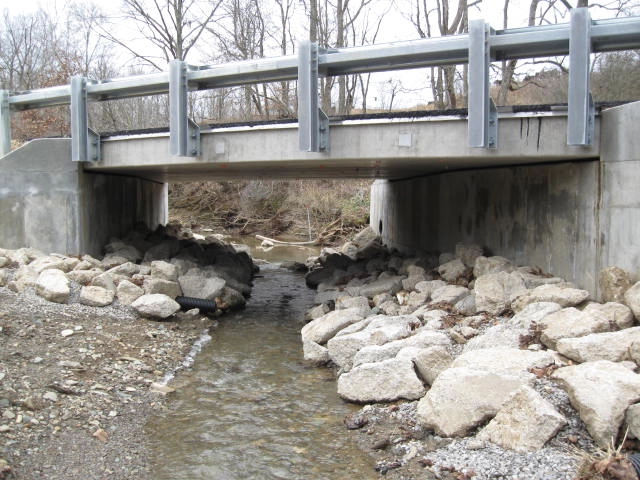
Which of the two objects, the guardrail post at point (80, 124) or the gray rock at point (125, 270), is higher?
the guardrail post at point (80, 124)

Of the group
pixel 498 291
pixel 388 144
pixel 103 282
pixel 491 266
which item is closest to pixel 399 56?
pixel 388 144

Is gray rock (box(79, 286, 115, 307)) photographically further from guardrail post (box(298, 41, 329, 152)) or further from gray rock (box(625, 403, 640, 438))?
gray rock (box(625, 403, 640, 438))

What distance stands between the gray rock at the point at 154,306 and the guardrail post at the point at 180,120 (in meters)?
2.42

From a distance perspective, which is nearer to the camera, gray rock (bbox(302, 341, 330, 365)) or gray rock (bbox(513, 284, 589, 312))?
gray rock (bbox(513, 284, 589, 312))

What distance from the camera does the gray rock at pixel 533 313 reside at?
7219 mm

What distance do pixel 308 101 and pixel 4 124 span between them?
24.3 ft

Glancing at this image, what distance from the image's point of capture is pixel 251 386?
296 inches

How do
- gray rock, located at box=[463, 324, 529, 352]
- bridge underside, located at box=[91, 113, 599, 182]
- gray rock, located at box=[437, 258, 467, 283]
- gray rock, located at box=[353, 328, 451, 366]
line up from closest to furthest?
1. gray rock, located at box=[463, 324, 529, 352]
2. gray rock, located at box=[353, 328, 451, 366]
3. bridge underside, located at box=[91, 113, 599, 182]
4. gray rock, located at box=[437, 258, 467, 283]

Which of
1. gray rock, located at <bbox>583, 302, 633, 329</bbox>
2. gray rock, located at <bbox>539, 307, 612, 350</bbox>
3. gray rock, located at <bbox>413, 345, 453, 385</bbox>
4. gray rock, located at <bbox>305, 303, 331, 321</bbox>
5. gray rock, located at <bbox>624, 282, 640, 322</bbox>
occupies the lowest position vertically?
gray rock, located at <bbox>305, 303, 331, 321</bbox>

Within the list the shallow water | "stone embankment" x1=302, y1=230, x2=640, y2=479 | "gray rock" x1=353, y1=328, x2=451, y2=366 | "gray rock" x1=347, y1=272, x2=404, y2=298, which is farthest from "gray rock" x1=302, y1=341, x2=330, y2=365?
"gray rock" x1=347, y1=272, x2=404, y2=298

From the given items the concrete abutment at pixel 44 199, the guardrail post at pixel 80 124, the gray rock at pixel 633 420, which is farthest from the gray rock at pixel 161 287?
the gray rock at pixel 633 420

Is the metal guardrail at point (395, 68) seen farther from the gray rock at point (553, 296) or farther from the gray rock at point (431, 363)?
the gray rock at point (431, 363)

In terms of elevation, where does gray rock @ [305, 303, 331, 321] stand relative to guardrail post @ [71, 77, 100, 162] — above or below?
below

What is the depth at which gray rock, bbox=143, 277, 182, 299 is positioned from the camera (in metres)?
10.6
